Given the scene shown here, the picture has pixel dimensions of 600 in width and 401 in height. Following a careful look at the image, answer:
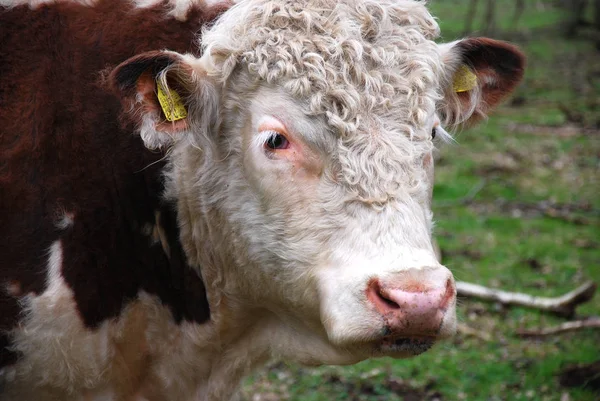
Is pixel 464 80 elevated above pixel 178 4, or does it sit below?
below

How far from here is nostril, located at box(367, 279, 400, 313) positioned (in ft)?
10.3

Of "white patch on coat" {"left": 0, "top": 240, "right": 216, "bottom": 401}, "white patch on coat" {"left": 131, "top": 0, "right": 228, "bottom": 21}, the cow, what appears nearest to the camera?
the cow

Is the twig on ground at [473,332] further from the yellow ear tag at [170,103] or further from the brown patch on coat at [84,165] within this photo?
the yellow ear tag at [170,103]

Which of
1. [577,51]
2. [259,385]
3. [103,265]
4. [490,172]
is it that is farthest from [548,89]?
[103,265]

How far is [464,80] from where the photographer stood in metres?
4.16

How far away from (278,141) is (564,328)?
13.7 ft

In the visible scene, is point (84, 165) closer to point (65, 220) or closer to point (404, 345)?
point (65, 220)

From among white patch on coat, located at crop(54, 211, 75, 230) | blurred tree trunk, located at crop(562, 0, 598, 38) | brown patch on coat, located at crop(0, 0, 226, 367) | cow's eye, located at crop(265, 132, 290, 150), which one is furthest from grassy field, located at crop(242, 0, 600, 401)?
blurred tree trunk, located at crop(562, 0, 598, 38)

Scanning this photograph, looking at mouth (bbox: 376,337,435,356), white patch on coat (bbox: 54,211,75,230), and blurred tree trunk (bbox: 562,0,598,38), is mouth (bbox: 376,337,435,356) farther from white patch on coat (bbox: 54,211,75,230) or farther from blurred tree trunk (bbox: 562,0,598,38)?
blurred tree trunk (bbox: 562,0,598,38)

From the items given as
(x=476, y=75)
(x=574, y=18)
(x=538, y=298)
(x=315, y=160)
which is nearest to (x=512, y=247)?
(x=538, y=298)

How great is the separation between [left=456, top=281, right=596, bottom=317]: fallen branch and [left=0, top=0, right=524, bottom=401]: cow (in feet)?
11.2

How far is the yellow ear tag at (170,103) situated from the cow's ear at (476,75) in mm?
1244

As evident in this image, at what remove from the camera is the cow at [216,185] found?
340 centimetres

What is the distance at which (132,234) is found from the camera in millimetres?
3980
